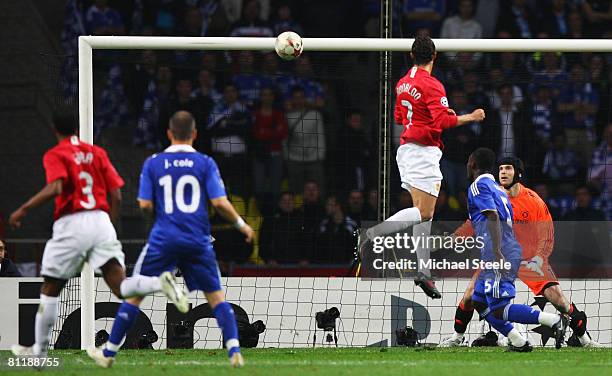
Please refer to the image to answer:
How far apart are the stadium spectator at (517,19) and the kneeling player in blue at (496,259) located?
19.8ft

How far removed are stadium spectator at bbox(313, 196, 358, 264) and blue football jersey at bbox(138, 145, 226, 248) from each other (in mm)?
5102

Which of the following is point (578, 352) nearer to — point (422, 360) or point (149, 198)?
Result: point (422, 360)

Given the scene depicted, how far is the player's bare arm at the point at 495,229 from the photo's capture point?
10781mm

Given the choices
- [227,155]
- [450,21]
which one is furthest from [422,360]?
[450,21]

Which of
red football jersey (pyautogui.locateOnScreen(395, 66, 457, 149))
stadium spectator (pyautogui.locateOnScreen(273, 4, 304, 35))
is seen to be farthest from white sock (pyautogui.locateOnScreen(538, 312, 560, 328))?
stadium spectator (pyautogui.locateOnScreen(273, 4, 304, 35))

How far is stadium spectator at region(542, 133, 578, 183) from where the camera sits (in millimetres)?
15383

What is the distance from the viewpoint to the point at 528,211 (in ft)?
39.5

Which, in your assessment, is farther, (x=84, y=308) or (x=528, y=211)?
(x=528, y=211)

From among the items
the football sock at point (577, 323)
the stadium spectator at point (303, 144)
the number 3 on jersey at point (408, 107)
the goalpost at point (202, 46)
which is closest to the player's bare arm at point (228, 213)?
the number 3 on jersey at point (408, 107)

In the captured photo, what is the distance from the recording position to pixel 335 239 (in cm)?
1373

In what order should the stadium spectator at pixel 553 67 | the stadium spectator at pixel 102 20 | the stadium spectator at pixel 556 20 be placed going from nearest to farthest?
the stadium spectator at pixel 553 67
the stadium spectator at pixel 102 20
the stadium spectator at pixel 556 20

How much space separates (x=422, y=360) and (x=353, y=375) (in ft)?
4.62

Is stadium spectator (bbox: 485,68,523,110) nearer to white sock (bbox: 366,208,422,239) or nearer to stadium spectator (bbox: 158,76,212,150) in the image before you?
stadium spectator (bbox: 158,76,212,150)

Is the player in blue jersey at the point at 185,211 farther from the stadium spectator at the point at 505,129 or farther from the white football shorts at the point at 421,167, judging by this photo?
the stadium spectator at the point at 505,129
